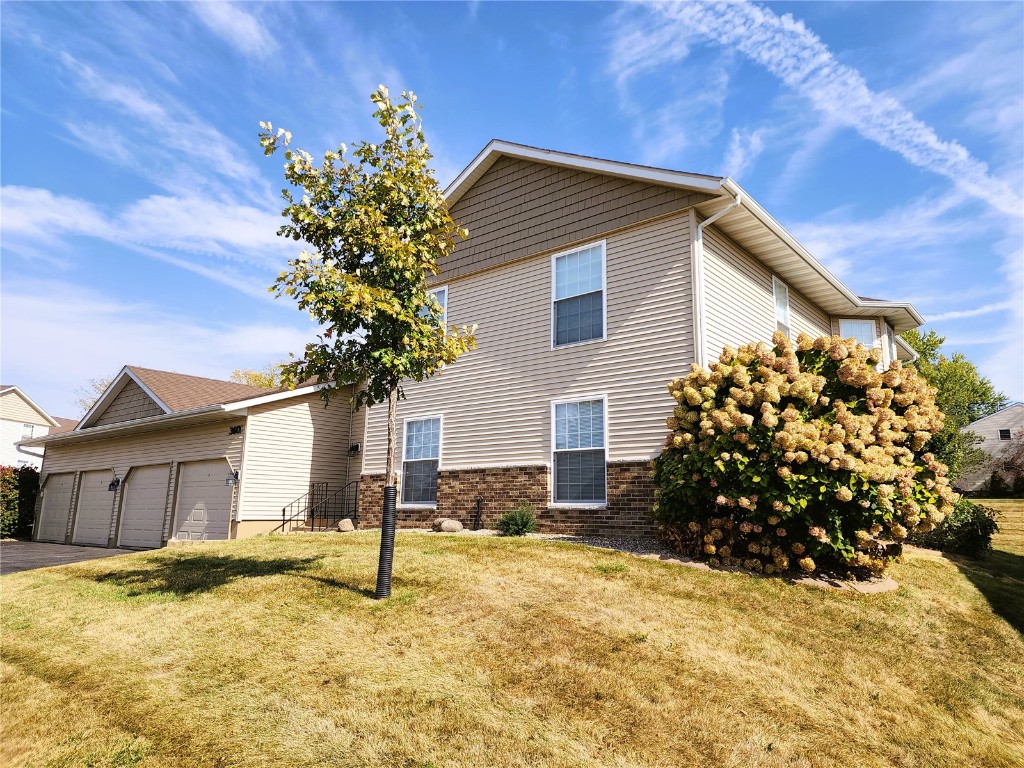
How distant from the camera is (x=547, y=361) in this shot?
42.8 ft

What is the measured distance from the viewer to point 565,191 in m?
13.3

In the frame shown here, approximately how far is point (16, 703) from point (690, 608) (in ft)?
21.3

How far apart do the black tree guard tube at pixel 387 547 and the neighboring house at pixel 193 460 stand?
981 centimetres

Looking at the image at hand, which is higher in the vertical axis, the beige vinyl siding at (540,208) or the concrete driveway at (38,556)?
the beige vinyl siding at (540,208)

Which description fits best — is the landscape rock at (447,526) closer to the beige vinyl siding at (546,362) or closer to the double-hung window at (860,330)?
the beige vinyl siding at (546,362)

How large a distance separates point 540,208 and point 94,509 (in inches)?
739

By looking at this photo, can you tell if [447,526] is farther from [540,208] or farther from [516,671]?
[516,671]

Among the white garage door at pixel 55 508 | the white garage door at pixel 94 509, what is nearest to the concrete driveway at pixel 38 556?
the white garage door at pixel 94 509

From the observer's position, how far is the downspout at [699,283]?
1092 cm

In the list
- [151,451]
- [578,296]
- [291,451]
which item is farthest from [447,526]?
[151,451]

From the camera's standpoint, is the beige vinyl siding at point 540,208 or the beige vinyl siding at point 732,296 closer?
the beige vinyl siding at point 732,296

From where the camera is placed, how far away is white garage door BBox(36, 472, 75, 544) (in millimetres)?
23031

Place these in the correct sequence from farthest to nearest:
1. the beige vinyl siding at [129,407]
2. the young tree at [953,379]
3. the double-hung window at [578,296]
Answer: the young tree at [953,379] < the beige vinyl siding at [129,407] < the double-hung window at [578,296]

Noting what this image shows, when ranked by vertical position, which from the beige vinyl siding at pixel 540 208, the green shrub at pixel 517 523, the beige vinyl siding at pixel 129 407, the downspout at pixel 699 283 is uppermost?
the beige vinyl siding at pixel 540 208
